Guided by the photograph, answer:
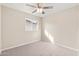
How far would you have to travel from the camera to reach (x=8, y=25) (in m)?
3.25

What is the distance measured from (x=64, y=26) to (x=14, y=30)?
188 centimetres

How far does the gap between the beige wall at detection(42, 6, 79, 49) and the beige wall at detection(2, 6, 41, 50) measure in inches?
18.7

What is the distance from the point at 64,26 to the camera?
369cm

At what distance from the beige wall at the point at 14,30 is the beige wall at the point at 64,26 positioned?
1.56ft

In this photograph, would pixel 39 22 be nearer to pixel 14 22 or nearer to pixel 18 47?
pixel 14 22

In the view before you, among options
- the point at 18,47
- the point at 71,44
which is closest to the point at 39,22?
the point at 18,47

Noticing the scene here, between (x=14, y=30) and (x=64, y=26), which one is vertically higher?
(x=64, y=26)

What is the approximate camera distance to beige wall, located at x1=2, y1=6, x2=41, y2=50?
3075 mm

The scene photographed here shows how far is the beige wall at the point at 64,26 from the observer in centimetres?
333

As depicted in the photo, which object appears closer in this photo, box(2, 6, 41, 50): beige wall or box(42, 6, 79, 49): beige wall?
box(2, 6, 41, 50): beige wall

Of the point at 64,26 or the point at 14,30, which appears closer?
the point at 14,30

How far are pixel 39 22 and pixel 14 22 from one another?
2.96ft

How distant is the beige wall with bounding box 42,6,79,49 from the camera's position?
3.33 meters

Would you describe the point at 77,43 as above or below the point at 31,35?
below
